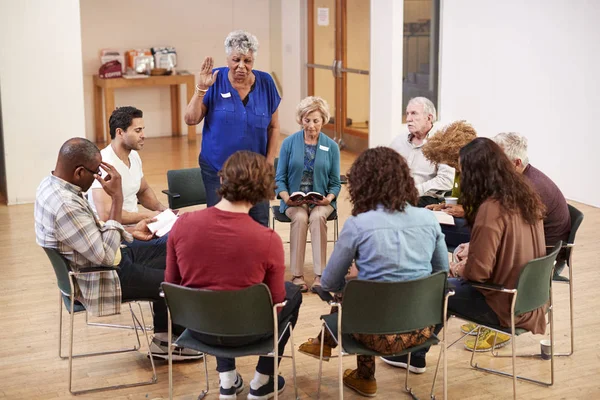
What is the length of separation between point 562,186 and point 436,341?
16.5 ft

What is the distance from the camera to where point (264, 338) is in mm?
3520

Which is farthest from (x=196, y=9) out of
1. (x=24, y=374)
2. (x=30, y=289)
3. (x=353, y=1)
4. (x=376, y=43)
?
(x=24, y=374)

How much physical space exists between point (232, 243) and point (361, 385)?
1124 mm

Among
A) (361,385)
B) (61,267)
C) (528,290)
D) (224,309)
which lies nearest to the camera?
(224,309)

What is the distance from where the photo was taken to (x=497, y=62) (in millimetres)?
8602

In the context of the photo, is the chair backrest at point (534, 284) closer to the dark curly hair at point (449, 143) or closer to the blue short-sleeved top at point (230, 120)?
the dark curly hair at point (449, 143)

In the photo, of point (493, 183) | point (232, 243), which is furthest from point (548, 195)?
point (232, 243)

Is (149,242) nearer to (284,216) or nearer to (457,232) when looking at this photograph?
(284,216)

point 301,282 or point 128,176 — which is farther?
point 301,282

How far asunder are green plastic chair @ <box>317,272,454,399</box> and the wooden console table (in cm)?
802

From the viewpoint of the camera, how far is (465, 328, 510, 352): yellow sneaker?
4539mm

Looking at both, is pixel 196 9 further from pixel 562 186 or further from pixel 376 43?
pixel 562 186

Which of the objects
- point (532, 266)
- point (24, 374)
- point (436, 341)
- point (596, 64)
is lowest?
point (24, 374)

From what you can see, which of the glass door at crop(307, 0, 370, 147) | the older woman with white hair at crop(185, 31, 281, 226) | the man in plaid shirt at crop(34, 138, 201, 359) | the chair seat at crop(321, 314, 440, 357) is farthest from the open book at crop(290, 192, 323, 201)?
the glass door at crop(307, 0, 370, 147)
